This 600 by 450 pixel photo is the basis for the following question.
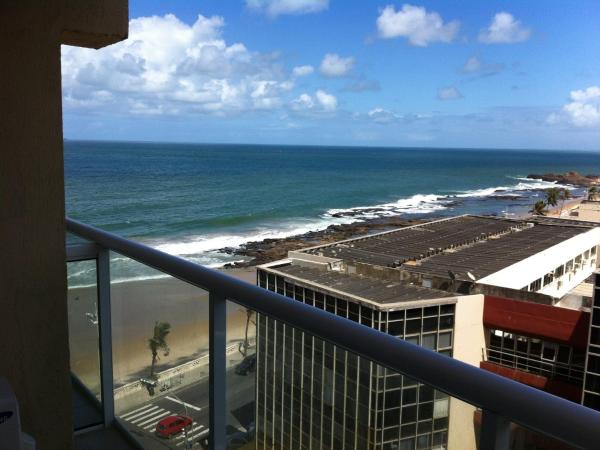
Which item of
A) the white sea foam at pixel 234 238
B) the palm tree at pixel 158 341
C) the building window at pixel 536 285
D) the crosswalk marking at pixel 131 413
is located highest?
the palm tree at pixel 158 341

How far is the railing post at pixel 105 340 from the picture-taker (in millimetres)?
2344

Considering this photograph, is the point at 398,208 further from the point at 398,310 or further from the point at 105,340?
the point at 105,340

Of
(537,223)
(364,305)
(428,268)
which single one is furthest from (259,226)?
(364,305)

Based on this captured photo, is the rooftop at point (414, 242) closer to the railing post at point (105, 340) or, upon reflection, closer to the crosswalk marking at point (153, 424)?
the railing post at point (105, 340)

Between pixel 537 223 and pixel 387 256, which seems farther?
pixel 537 223

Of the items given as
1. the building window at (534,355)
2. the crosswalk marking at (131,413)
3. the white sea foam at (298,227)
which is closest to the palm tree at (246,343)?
the crosswalk marking at (131,413)

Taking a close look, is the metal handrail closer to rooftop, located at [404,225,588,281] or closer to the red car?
the red car

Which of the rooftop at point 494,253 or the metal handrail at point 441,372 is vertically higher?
the metal handrail at point 441,372

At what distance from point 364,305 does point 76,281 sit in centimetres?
1182

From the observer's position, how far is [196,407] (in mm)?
1784

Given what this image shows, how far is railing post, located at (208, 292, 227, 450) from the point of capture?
1599 millimetres

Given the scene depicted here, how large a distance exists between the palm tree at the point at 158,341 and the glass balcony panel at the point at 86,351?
1.49 feet

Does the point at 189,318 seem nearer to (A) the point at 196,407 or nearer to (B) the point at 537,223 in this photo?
(A) the point at 196,407

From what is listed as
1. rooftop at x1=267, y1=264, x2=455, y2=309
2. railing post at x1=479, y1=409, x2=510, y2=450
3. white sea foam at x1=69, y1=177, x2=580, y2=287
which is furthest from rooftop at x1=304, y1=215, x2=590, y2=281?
railing post at x1=479, y1=409, x2=510, y2=450
